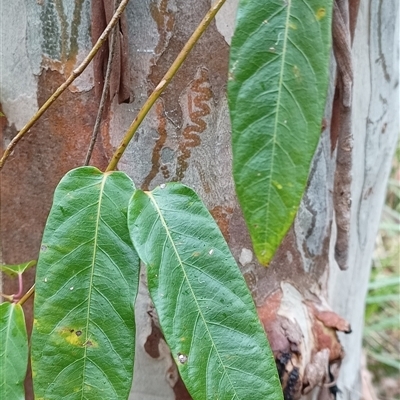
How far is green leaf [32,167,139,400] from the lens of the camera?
37cm

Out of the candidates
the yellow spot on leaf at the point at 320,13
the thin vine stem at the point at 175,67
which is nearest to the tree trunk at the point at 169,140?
the thin vine stem at the point at 175,67

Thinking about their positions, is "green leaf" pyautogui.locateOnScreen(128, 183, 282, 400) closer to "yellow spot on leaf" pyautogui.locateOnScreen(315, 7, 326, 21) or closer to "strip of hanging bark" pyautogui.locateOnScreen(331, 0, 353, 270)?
"yellow spot on leaf" pyautogui.locateOnScreen(315, 7, 326, 21)

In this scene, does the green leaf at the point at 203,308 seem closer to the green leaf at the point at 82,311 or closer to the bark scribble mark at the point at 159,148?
the green leaf at the point at 82,311

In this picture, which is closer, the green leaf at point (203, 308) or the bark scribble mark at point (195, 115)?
the green leaf at point (203, 308)

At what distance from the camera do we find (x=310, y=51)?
Result: 0.32 metres

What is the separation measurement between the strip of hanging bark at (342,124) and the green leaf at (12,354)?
39 cm

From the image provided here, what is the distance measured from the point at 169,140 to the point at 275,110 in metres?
0.25

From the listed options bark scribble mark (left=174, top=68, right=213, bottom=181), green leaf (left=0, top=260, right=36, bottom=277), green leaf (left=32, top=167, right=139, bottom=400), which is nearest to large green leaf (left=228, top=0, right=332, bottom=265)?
green leaf (left=32, top=167, right=139, bottom=400)

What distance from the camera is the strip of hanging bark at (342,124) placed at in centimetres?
54

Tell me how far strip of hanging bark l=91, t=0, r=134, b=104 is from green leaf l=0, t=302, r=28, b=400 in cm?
23

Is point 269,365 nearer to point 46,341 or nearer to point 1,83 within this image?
point 46,341

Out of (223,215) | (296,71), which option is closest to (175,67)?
(296,71)

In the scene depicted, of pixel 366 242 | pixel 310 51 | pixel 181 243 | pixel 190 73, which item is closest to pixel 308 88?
pixel 310 51

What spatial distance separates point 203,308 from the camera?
1.20 ft
